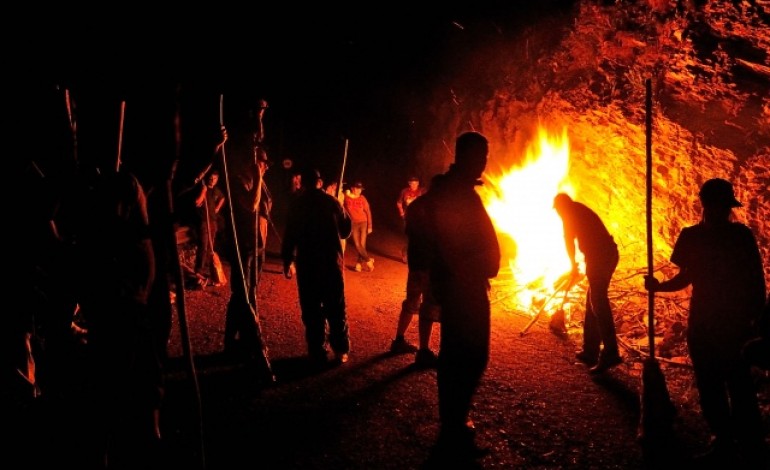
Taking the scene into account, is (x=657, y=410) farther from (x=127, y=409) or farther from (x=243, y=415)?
(x=127, y=409)

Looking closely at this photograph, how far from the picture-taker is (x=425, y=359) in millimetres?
5988

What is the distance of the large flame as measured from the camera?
8.90m

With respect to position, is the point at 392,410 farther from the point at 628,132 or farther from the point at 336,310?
the point at 628,132

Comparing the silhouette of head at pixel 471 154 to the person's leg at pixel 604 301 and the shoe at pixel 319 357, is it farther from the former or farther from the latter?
the shoe at pixel 319 357

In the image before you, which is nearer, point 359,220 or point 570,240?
point 570,240

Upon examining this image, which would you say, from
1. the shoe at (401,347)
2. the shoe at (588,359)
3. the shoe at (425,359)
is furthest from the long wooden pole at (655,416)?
the shoe at (401,347)

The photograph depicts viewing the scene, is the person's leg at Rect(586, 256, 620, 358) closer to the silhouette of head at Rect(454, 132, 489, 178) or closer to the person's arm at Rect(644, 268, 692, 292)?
the person's arm at Rect(644, 268, 692, 292)

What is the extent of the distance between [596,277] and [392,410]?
292 cm

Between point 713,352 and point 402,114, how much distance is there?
1560cm

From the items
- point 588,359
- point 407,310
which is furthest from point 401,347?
point 588,359

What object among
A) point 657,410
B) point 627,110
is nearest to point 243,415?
point 657,410

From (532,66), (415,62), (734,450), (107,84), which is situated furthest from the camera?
(415,62)

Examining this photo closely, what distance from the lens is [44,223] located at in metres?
4.26

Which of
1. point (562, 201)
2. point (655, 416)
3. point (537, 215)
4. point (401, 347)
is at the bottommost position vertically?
point (401, 347)
